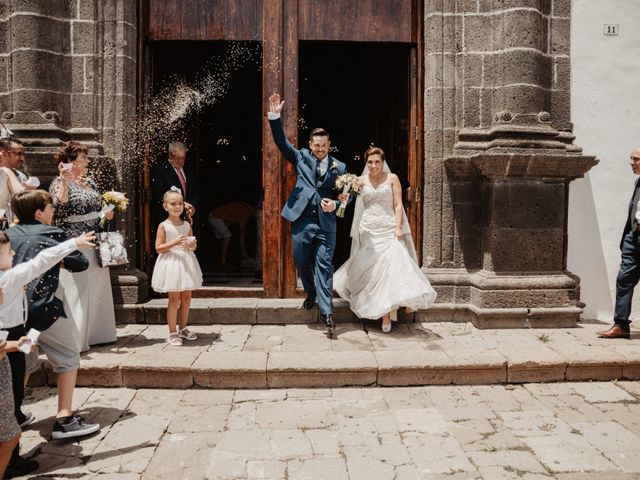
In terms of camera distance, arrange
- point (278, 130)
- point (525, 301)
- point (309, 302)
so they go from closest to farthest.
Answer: point (278, 130)
point (525, 301)
point (309, 302)

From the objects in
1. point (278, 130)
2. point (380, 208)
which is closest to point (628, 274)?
point (380, 208)

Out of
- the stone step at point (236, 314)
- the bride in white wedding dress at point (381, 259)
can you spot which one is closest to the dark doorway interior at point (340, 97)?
the bride in white wedding dress at point (381, 259)

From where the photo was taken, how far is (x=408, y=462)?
325cm

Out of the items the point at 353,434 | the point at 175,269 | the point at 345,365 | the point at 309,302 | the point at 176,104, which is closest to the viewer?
the point at 353,434

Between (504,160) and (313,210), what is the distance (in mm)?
2085

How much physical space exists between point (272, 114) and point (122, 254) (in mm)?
2058

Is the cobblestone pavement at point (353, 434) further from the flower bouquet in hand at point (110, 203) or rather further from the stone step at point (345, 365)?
the flower bouquet in hand at point (110, 203)

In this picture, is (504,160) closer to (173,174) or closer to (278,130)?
(278,130)

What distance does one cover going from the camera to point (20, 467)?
315 centimetres

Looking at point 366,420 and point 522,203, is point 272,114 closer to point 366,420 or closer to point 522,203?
point 522,203

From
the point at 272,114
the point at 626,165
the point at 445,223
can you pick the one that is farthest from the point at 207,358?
the point at 626,165

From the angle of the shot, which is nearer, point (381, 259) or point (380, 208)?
point (381, 259)

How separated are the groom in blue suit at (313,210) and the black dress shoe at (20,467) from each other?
3.18 meters

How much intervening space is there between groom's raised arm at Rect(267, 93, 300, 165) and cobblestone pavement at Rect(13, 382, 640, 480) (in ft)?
8.61
